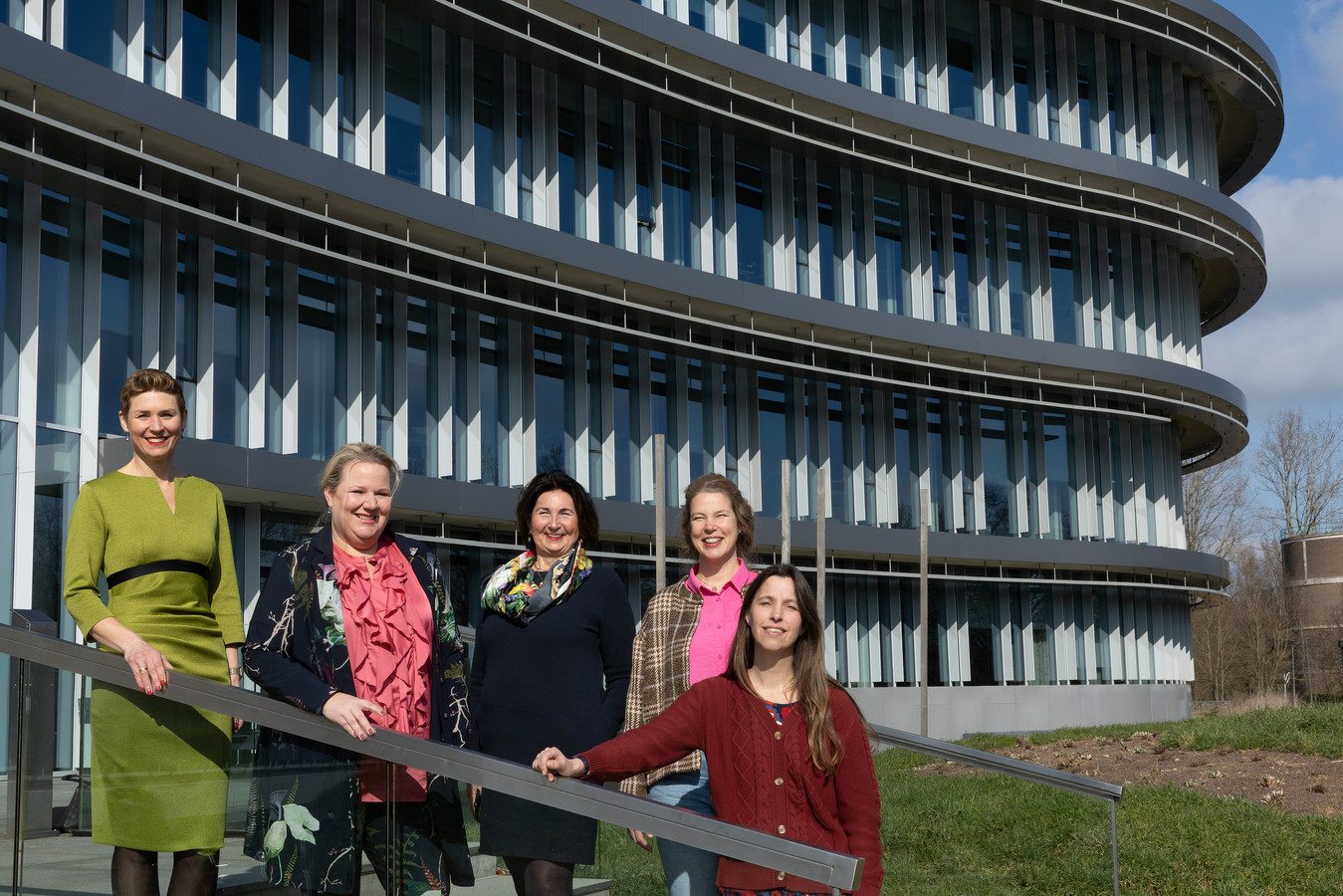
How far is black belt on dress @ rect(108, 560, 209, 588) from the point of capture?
4.30 meters

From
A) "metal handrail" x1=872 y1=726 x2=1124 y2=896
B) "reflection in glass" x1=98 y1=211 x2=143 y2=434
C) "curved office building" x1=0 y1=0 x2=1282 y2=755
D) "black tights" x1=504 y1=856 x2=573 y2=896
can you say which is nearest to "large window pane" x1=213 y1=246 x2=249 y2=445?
"curved office building" x1=0 y1=0 x2=1282 y2=755

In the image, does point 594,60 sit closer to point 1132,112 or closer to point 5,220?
point 5,220

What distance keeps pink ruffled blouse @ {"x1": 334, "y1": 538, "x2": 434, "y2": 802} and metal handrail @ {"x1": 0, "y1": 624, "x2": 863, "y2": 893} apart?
0.20 m

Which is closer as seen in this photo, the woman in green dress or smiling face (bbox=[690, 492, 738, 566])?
the woman in green dress

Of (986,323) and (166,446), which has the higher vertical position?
(986,323)

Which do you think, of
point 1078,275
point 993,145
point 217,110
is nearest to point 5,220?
point 217,110

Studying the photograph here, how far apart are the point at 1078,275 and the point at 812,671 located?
28.2 metres

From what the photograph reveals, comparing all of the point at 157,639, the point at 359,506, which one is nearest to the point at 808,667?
the point at 359,506

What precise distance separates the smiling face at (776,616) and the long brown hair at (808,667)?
2 cm

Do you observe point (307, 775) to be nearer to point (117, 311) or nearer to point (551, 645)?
point (551, 645)

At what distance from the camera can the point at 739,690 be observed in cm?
412

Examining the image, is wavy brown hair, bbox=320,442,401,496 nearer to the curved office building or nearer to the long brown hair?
the long brown hair

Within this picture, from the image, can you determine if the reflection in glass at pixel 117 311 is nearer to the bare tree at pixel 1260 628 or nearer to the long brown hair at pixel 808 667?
the long brown hair at pixel 808 667

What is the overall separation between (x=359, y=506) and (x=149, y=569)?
71 cm
